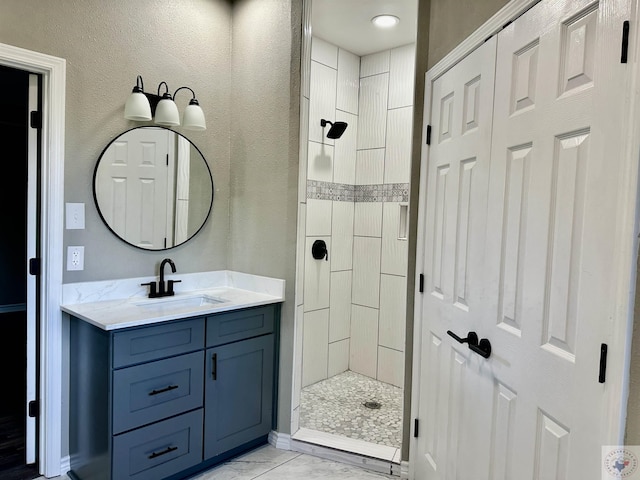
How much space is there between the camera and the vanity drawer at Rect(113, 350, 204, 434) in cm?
196

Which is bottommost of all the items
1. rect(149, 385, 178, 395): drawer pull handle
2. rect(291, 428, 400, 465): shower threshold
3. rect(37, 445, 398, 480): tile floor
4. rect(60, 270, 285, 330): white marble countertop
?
rect(37, 445, 398, 480): tile floor

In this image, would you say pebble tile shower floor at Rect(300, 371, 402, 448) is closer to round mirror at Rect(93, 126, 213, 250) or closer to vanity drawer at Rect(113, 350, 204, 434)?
vanity drawer at Rect(113, 350, 204, 434)

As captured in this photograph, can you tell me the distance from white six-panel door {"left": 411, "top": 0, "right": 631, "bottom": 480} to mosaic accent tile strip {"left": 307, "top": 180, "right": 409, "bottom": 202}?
1.35m

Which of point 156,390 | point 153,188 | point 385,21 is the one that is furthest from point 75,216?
point 385,21

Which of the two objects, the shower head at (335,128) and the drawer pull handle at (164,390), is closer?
the drawer pull handle at (164,390)

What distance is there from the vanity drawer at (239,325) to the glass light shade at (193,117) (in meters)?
1.15

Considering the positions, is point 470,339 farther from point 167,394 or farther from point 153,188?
point 153,188

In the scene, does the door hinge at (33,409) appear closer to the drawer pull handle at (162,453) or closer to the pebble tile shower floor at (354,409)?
the drawer pull handle at (162,453)

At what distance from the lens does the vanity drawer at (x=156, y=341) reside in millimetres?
1944

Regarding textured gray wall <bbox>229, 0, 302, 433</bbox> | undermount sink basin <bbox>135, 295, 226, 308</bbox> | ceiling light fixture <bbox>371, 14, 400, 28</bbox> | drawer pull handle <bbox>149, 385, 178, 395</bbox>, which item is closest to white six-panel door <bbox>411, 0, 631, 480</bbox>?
textured gray wall <bbox>229, 0, 302, 433</bbox>

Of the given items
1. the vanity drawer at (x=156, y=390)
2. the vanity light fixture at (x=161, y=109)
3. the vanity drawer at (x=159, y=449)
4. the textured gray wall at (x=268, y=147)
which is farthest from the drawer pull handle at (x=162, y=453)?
the vanity light fixture at (x=161, y=109)

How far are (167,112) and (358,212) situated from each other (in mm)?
1782

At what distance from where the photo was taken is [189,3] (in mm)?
2680


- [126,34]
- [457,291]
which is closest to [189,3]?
[126,34]
